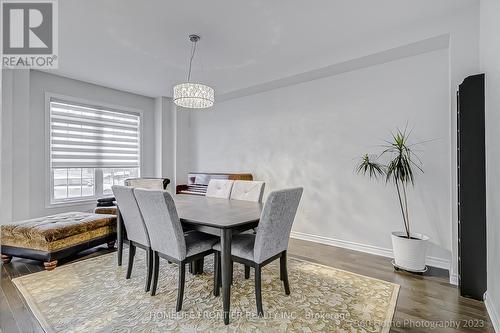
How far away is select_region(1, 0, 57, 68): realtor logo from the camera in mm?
2492

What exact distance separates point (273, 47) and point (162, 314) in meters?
3.09

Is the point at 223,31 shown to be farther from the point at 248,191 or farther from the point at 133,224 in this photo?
the point at 133,224

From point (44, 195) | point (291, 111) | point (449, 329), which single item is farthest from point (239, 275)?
point (44, 195)

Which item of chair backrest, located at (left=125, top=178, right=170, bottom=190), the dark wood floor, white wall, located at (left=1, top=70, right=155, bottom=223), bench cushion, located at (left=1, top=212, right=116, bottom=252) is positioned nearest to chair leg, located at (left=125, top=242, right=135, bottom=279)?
the dark wood floor

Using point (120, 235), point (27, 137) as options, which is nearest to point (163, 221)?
point (120, 235)

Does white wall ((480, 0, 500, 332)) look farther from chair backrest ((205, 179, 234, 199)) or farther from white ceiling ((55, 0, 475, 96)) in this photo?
chair backrest ((205, 179, 234, 199))

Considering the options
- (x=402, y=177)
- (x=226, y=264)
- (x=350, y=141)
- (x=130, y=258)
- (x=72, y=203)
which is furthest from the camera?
Result: (x=72, y=203)

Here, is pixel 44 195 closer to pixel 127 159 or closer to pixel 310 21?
pixel 127 159

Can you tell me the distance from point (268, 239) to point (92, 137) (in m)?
4.25

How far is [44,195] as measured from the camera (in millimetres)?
4176

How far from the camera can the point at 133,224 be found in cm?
260

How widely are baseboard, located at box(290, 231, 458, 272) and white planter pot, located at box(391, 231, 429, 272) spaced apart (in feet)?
1.06

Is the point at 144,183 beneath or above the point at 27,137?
beneath

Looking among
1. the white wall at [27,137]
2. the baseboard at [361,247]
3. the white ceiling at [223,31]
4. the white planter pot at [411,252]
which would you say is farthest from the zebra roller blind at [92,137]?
the white planter pot at [411,252]
